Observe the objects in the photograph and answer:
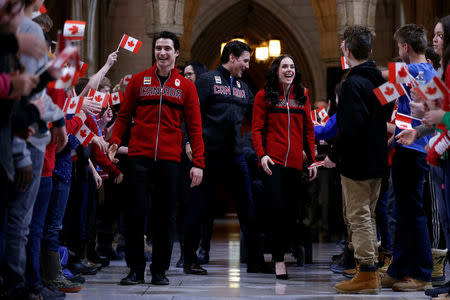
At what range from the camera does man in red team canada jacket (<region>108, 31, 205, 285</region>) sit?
17.1 ft

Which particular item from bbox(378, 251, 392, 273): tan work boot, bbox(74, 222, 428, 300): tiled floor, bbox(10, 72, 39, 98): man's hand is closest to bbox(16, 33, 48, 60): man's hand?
bbox(10, 72, 39, 98): man's hand

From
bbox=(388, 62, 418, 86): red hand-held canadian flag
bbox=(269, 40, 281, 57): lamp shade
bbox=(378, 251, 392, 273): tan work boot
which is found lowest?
bbox=(378, 251, 392, 273): tan work boot

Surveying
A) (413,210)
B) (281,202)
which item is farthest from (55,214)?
(413,210)

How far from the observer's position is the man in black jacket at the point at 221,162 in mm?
6262

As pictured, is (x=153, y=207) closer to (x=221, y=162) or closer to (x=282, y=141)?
(x=221, y=162)

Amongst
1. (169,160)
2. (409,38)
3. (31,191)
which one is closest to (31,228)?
(31,191)

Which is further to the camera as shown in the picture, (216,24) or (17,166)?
(216,24)

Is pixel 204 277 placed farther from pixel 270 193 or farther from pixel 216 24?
pixel 216 24

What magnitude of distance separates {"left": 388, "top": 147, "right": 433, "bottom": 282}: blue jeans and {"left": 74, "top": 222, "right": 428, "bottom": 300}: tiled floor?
0.22m

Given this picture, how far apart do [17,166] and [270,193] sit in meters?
2.80

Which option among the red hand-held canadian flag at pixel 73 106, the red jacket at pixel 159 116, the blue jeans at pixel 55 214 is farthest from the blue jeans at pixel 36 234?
the red jacket at pixel 159 116

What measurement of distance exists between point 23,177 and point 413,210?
2655 millimetres

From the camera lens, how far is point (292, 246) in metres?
7.48

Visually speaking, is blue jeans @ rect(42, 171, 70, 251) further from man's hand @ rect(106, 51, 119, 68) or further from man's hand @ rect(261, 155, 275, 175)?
man's hand @ rect(261, 155, 275, 175)
